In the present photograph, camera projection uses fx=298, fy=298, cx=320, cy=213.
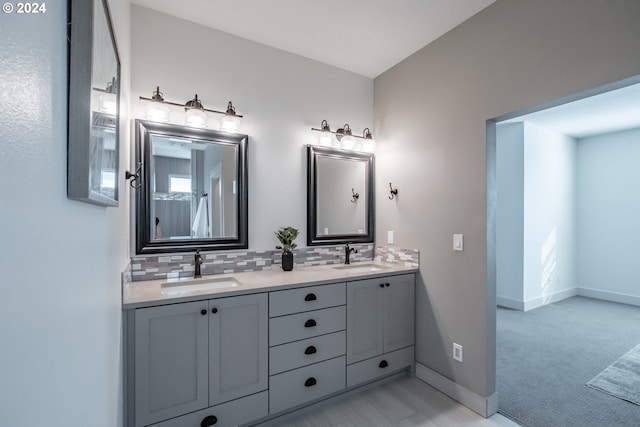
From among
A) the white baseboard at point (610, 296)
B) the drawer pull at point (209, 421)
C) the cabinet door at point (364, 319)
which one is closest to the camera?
the drawer pull at point (209, 421)

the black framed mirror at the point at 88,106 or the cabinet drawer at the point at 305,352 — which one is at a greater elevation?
the black framed mirror at the point at 88,106

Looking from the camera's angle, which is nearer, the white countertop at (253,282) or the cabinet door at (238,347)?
the white countertop at (253,282)

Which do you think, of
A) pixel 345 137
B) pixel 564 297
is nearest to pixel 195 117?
pixel 345 137

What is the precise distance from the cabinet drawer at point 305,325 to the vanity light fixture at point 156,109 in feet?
5.20

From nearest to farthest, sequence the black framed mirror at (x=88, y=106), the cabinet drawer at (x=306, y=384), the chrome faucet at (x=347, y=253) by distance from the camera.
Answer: the black framed mirror at (x=88, y=106)
the cabinet drawer at (x=306, y=384)
the chrome faucet at (x=347, y=253)

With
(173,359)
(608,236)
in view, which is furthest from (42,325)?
(608,236)

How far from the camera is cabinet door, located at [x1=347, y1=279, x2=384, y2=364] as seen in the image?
2.26 meters

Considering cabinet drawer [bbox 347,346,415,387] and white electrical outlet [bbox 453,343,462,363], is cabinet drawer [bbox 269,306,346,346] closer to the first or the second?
cabinet drawer [bbox 347,346,415,387]

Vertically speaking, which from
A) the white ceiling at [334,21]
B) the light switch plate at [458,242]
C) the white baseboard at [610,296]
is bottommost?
the white baseboard at [610,296]

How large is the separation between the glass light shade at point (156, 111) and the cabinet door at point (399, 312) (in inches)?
82.0

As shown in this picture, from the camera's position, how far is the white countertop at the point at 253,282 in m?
1.64

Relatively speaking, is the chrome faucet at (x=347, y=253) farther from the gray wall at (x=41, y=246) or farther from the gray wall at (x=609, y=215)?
the gray wall at (x=609, y=215)

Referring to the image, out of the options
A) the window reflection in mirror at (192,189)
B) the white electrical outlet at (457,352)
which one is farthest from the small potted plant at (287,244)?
the white electrical outlet at (457,352)

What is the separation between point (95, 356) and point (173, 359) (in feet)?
2.75
